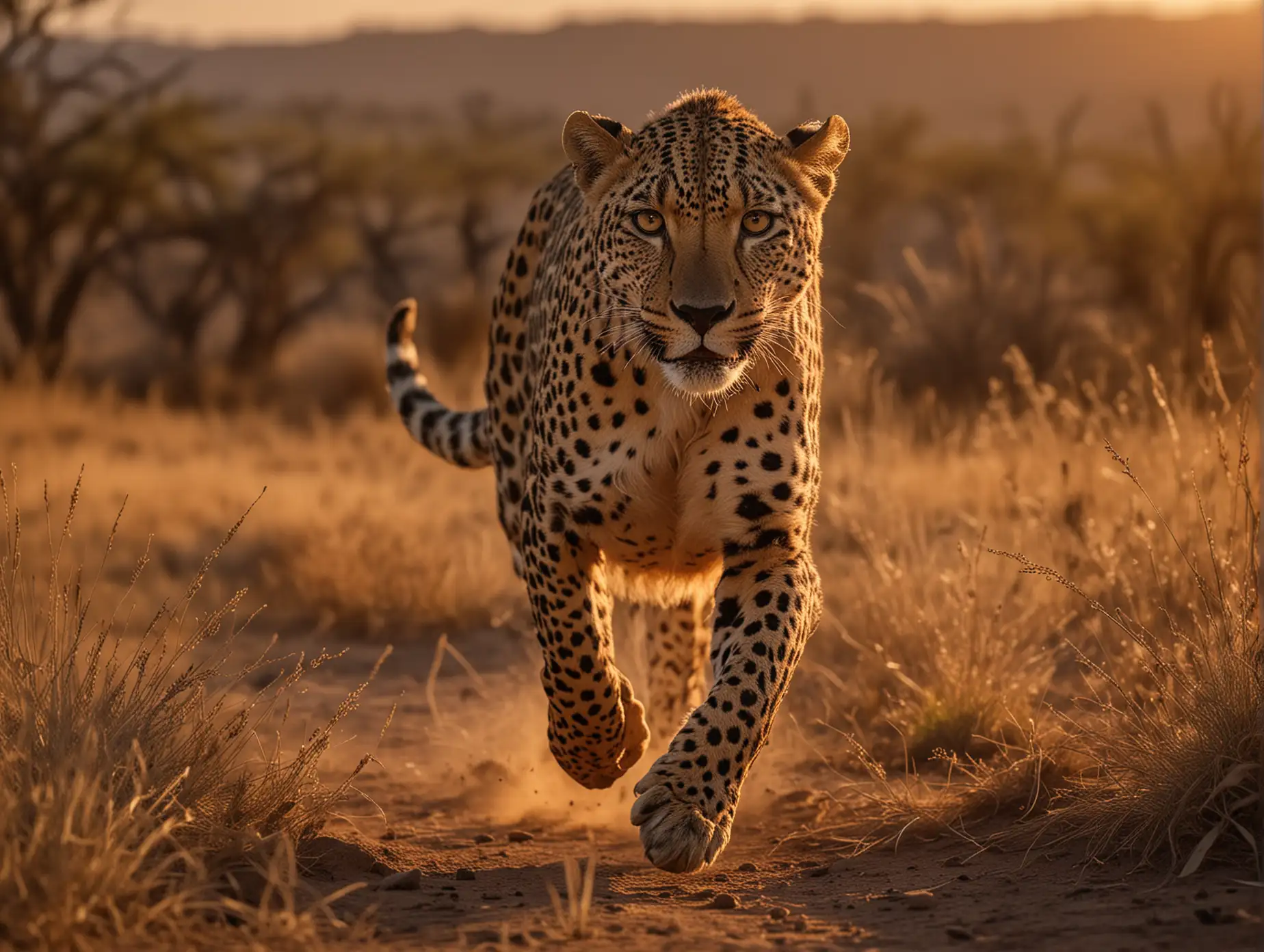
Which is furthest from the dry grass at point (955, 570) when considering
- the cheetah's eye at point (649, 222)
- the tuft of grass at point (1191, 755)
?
the cheetah's eye at point (649, 222)

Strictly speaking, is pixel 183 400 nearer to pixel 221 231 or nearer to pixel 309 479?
pixel 221 231

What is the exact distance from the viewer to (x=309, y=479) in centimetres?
1096

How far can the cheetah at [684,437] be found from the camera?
160 inches

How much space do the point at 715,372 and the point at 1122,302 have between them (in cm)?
1243

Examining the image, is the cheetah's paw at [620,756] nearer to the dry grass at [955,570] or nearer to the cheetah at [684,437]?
the cheetah at [684,437]

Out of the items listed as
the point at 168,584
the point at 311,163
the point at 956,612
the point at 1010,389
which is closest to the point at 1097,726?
the point at 956,612

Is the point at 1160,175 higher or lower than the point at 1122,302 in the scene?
higher

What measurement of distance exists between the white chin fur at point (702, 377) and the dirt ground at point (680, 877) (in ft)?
3.83

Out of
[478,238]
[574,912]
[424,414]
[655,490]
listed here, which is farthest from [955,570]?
[478,238]

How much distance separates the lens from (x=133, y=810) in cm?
346

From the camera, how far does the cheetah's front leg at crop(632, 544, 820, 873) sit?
3844mm

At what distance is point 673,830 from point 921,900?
58 cm

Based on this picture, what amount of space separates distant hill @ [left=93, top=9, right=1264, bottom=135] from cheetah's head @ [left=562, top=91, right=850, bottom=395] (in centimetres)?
5834

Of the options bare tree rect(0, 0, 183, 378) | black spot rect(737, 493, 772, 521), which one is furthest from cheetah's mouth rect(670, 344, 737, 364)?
bare tree rect(0, 0, 183, 378)
